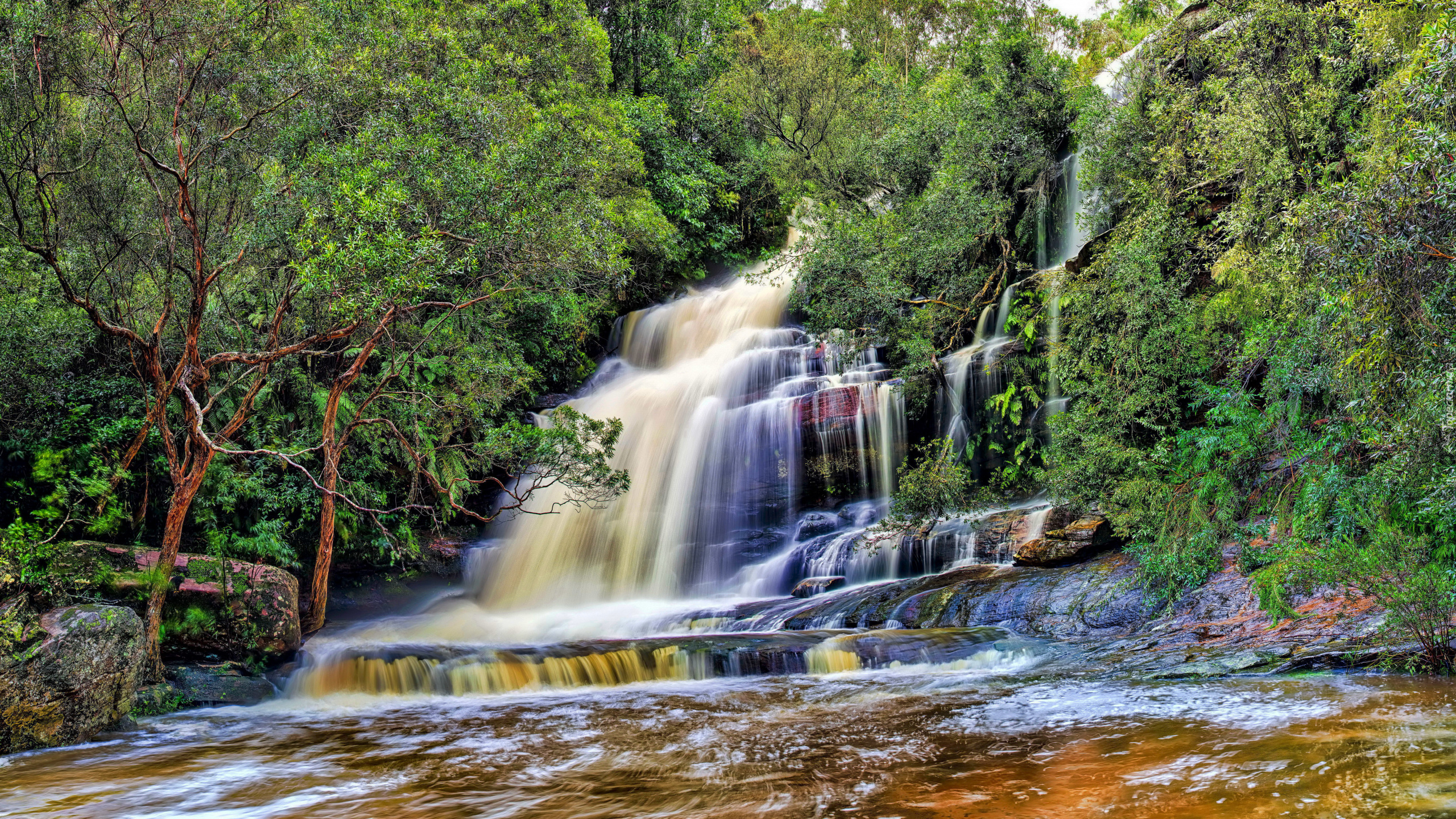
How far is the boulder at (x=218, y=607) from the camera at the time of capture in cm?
998

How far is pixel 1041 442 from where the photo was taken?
14805 millimetres

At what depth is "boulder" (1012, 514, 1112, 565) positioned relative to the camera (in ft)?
38.4

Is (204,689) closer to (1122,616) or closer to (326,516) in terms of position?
→ (326,516)

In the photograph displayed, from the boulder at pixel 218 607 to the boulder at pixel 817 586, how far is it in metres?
7.73

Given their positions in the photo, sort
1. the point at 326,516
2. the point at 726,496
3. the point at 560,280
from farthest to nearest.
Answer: the point at 726,496
the point at 560,280
the point at 326,516

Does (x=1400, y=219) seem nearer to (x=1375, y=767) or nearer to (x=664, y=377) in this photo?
(x=1375, y=767)

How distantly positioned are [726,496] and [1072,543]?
7381mm

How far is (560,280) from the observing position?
1343 cm

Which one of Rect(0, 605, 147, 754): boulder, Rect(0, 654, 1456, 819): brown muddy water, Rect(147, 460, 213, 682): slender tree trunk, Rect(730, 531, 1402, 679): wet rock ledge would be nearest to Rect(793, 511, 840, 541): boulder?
Rect(730, 531, 1402, 679): wet rock ledge

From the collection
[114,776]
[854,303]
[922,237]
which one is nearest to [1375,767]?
[114,776]

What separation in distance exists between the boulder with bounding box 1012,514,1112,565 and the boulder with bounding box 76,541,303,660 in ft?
34.9

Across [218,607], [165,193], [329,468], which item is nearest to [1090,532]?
[329,468]

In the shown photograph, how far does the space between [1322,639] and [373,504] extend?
13301mm

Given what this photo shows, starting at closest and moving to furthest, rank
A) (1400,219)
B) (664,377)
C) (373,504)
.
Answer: (1400,219) < (373,504) < (664,377)
